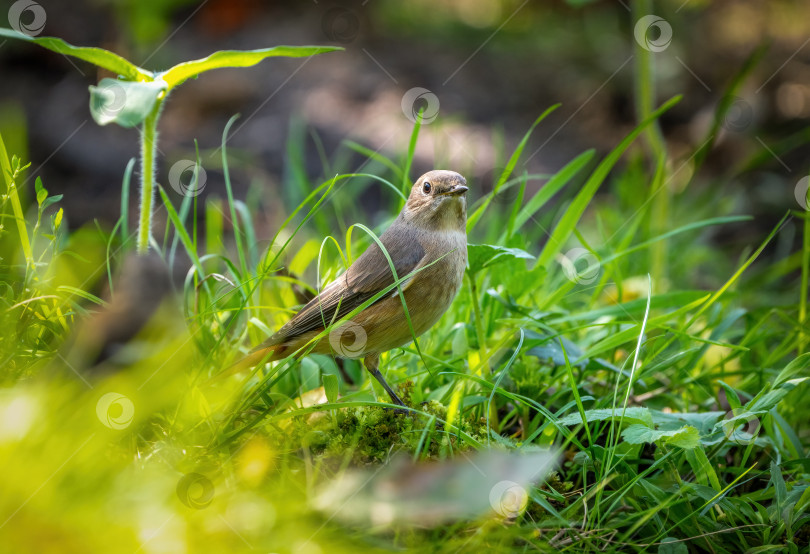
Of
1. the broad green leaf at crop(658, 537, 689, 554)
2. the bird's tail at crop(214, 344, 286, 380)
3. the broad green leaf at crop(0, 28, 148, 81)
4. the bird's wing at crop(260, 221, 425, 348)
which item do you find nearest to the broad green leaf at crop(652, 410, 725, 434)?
the broad green leaf at crop(658, 537, 689, 554)

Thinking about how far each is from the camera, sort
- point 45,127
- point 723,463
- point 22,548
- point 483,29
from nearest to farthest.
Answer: point 22,548 → point 723,463 → point 45,127 → point 483,29

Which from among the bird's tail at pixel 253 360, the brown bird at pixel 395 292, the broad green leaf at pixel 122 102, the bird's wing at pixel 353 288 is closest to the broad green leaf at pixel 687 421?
the brown bird at pixel 395 292

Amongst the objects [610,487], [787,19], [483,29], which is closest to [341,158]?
[483,29]

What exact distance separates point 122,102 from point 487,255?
3.96 ft

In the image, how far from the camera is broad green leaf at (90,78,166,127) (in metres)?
1.74

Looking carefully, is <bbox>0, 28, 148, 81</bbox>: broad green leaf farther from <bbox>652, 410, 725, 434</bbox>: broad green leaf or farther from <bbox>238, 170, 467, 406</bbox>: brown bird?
<bbox>652, 410, 725, 434</bbox>: broad green leaf

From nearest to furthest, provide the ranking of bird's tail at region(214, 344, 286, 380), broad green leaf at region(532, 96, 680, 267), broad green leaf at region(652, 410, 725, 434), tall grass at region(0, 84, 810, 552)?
tall grass at region(0, 84, 810, 552) < broad green leaf at region(652, 410, 725, 434) < bird's tail at region(214, 344, 286, 380) < broad green leaf at region(532, 96, 680, 267)

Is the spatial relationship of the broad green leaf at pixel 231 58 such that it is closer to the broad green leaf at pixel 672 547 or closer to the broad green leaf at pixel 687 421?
the broad green leaf at pixel 687 421

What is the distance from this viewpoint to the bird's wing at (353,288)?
2.32 meters

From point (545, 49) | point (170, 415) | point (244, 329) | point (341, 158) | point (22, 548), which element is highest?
point (545, 49)

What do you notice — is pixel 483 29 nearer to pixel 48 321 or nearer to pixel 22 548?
pixel 48 321

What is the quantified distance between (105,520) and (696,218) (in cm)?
412

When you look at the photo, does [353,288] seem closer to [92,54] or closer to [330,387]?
[330,387]

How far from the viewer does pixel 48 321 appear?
212cm
